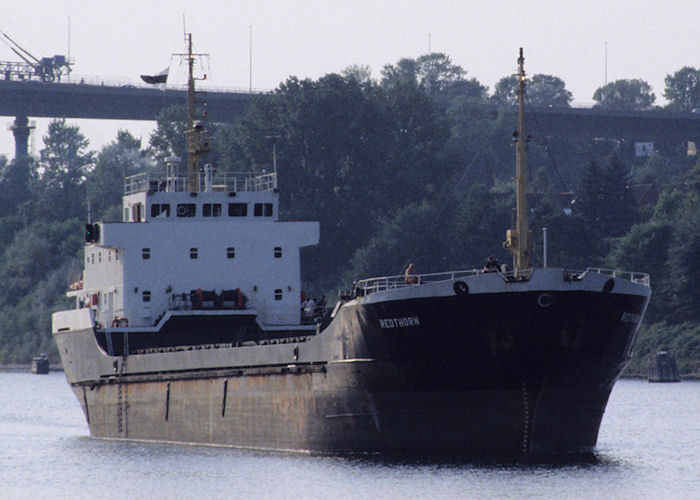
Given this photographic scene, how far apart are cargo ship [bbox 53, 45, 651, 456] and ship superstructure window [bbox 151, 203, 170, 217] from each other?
0.05m

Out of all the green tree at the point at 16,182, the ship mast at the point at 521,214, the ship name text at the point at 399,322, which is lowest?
the ship name text at the point at 399,322

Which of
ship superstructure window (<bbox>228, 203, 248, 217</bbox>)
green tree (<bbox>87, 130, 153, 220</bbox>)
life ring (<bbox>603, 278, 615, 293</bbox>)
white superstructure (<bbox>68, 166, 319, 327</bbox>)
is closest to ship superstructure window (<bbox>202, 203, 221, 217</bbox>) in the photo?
white superstructure (<bbox>68, 166, 319, 327</bbox>)

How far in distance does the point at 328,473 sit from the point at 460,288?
624 cm

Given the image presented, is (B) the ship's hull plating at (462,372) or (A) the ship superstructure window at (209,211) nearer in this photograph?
(B) the ship's hull plating at (462,372)

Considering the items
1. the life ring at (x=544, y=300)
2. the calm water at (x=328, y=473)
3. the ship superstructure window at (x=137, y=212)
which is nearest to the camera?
the calm water at (x=328, y=473)

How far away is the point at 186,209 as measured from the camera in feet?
193

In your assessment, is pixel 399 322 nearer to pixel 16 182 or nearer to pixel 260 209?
pixel 260 209

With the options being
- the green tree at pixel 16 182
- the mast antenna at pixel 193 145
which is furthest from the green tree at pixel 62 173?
the mast antenna at pixel 193 145

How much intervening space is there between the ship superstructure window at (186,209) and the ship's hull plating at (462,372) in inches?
454

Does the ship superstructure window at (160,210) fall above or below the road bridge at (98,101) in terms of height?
below

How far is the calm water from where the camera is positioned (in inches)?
1608

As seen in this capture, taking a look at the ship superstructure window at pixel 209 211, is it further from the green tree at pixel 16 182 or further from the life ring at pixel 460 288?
the green tree at pixel 16 182

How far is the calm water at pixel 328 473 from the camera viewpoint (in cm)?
4084

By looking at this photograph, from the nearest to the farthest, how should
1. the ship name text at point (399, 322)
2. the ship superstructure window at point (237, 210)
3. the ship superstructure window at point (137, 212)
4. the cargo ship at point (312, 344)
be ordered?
the cargo ship at point (312, 344) → the ship name text at point (399, 322) → the ship superstructure window at point (237, 210) → the ship superstructure window at point (137, 212)
